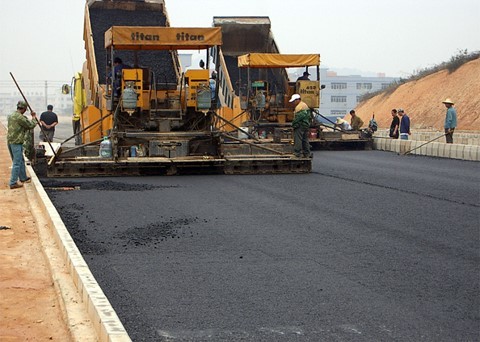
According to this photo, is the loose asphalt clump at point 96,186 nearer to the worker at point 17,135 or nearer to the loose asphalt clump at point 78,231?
the worker at point 17,135

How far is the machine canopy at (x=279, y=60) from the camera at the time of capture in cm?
1900

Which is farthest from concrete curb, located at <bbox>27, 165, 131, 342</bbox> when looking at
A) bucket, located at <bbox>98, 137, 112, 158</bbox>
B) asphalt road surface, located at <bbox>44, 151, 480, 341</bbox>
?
bucket, located at <bbox>98, 137, 112, 158</bbox>

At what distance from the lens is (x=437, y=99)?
38.2 m

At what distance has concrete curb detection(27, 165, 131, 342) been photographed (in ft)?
12.4

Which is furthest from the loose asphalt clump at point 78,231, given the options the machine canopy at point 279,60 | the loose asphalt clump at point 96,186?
the machine canopy at point 279,60

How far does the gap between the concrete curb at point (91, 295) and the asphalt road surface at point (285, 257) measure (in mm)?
183

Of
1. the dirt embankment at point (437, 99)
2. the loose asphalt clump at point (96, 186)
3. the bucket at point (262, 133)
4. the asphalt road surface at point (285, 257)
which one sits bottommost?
the asphalt road surface at point (285, 257)

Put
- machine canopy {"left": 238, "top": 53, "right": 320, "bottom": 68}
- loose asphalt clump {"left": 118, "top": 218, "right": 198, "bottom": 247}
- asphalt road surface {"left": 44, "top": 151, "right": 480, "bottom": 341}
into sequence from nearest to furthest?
asphalt road surface {"left": 44, "top": 151, "right": 480, "bottom": 341} → loose asphalt clump {"left": 118, "top": 218, "right": 198, "bottom": 247} → machine canopy {"left": 238, "top": 53, "right": 320, "bottom": 68}

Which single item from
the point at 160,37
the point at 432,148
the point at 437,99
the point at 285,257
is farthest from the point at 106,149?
the point at 437,99

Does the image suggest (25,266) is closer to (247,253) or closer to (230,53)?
(247,253)

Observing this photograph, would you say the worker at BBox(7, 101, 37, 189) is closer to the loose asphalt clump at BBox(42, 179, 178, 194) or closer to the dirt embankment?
the loose asphalt clump at BBox(42, 179, 178, 194)

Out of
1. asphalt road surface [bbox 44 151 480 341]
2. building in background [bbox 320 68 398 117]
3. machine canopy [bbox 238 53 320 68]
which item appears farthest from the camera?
building in background [bbox 320 68 398 117]

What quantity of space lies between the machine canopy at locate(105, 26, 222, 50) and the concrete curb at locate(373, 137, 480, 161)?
6.25m

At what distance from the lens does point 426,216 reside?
7.95 meters
